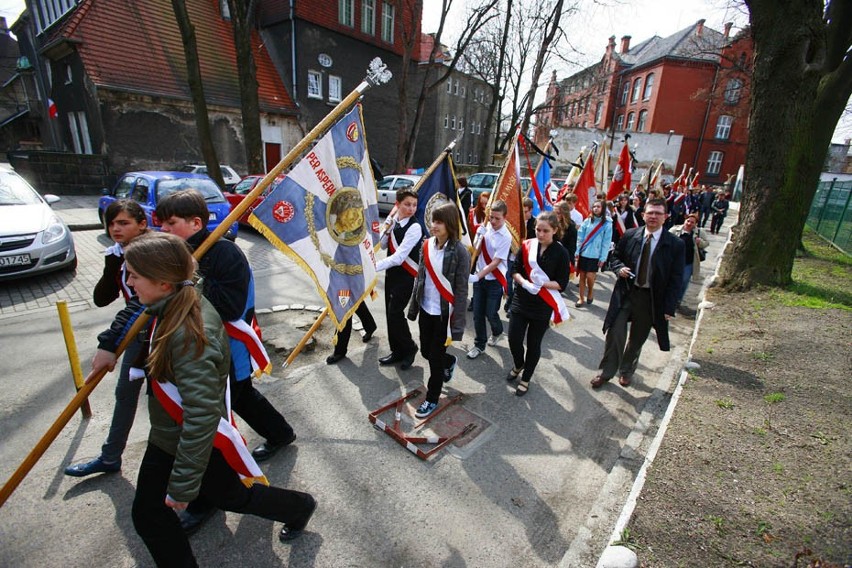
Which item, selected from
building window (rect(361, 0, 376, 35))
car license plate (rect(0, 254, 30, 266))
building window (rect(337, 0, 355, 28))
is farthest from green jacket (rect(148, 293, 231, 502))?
building window (rect(361, 0, 376, 35))

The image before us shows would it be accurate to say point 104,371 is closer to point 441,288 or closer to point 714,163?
point 441,288

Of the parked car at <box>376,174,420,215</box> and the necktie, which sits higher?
the necktie

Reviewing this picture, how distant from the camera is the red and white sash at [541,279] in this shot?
4.21 metres

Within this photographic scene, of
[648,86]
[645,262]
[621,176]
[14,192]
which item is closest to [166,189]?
[14,192]

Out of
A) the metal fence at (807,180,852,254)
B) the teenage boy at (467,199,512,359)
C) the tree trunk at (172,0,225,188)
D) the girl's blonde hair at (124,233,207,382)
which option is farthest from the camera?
the metal fence at (807,180,852,254)

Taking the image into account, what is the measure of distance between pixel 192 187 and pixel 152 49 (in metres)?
13.8

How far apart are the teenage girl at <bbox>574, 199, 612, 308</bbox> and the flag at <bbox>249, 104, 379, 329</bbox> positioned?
418cm

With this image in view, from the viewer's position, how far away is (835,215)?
16.0 m

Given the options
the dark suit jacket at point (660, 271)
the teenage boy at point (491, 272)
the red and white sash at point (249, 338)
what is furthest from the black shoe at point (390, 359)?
the dark suit jacket at point (660, 271)

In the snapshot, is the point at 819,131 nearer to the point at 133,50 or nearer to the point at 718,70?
the point at 133,50

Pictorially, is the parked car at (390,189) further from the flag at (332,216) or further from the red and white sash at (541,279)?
the red and white sash at (541,279)

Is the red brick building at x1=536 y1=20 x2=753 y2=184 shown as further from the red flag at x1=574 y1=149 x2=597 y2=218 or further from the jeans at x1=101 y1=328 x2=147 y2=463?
the jeans at x1=101 y1=328 x2=147 y2=463

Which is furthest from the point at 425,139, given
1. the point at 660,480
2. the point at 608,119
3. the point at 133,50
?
the point at 660,480

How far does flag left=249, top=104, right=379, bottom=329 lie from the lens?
12.0 ft
